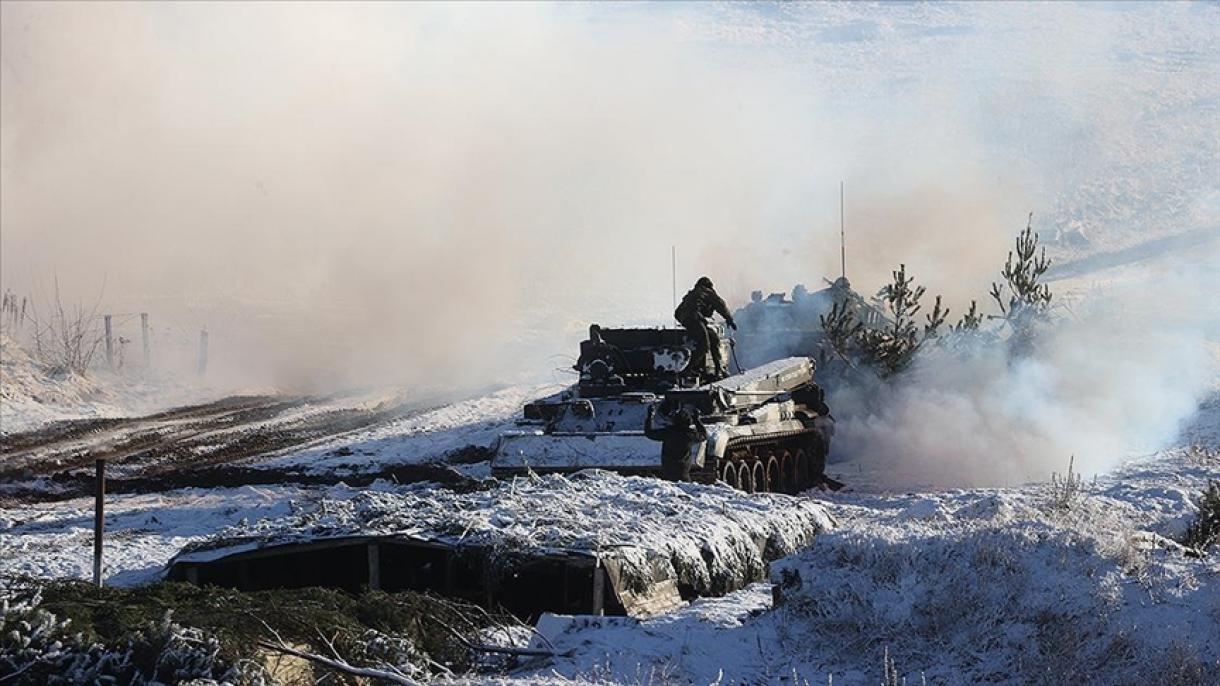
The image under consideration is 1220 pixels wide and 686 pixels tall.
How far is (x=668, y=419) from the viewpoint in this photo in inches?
874

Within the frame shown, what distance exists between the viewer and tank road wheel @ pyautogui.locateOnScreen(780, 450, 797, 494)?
25219 millimetres

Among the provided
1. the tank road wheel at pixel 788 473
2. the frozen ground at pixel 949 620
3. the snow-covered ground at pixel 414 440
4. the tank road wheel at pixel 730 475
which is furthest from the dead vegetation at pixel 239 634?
the snow-covered ground at pixel 414 440

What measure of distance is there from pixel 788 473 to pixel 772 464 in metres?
0.87

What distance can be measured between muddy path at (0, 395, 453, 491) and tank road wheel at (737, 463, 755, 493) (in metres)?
7.31

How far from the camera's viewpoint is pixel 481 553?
1371cm

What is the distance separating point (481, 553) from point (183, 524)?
26.6 ft

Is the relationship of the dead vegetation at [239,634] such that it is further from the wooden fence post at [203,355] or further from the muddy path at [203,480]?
the wooden fence post at [203,355]

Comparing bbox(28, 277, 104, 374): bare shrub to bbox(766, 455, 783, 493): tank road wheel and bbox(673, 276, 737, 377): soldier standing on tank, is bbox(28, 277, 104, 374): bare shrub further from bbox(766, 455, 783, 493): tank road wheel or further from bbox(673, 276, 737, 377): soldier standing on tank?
bbox(766, 455, 783, 493): tank road wheel

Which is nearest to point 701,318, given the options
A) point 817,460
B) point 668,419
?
point 668,419

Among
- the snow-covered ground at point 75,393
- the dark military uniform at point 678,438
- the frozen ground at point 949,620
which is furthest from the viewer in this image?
the snow-covered ground at point 75,393

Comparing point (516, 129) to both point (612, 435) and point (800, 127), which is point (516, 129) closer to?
point (800, 127)

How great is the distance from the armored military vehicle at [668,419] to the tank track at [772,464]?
2cm

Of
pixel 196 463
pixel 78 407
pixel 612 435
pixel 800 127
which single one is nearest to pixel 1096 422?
pixel 612 435

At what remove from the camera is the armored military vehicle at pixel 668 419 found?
2155 cm
